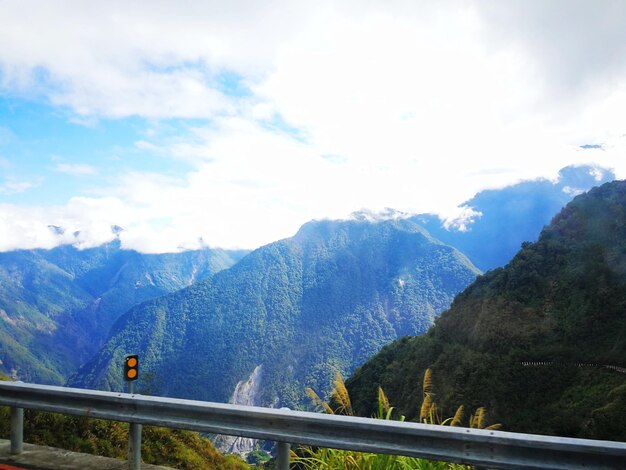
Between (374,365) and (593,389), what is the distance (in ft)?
106

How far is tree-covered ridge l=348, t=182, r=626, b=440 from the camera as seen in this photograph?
50422 mm

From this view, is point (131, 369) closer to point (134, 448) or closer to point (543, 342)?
point (134, 448)

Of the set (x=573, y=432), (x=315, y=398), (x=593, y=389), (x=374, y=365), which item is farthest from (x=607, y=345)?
(x=315, y=398)

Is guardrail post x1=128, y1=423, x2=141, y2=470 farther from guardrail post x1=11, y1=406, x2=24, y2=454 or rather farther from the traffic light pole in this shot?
guardrail post x1=11, y1=406, x2=24, y2=454

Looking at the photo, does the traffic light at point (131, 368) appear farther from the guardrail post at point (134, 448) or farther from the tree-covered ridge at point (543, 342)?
the tree-covered ridge at point (543, 342)

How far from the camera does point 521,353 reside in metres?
63.8

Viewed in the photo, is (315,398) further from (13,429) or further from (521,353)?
(521,353)

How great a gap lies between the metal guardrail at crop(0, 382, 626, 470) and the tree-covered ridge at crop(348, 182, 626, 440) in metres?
43.1

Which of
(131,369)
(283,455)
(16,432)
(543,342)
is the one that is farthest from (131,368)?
(543,342)

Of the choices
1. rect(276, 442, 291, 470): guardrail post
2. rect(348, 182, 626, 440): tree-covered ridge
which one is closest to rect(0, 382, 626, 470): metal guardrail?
rect(276, 442, 291, 470): guardrail post

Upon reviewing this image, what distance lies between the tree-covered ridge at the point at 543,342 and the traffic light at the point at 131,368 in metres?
43.8

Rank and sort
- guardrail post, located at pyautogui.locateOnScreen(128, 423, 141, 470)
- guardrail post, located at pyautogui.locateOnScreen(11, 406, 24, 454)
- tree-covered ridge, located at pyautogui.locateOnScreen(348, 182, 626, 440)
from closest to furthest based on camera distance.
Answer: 1. guardrail post, located at pyautogui.locateOnScreen(128, 423, 141, 470)
2. guardrail post, located at pyautogui.locateOnScreen(11, 406, 24, 454)
3. tree-covered ridge, located at pyautogui.locateOnScreen(348, 182, 626, 440)

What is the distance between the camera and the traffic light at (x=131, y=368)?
4726 mm

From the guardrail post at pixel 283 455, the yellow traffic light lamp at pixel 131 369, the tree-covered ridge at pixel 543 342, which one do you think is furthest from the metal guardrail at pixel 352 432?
the tree-covered ridge at pixel 543 342
